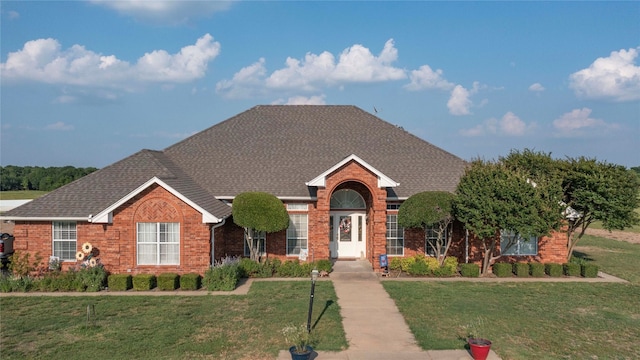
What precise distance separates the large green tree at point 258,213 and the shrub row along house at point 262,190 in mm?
822

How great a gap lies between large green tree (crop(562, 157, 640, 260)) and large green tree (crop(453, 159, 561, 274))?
9.83ft

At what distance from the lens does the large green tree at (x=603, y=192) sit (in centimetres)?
2173

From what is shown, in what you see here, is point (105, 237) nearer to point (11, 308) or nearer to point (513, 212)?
point (11, 308)

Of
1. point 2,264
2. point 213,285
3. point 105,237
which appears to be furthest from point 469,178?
point 2,264

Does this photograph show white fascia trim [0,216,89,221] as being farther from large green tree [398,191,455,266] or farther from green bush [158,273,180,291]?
large green tree [398,191,455,266]

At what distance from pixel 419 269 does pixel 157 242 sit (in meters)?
11.5

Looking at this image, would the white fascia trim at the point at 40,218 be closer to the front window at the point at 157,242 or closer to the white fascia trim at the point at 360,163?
the front window at the point at 157,242

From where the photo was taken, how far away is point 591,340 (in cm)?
1337

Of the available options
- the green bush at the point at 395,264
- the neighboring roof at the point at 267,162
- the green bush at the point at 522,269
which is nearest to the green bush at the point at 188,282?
the neighboring roof at the point at 267,162

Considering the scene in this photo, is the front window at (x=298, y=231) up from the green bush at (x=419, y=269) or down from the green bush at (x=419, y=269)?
up

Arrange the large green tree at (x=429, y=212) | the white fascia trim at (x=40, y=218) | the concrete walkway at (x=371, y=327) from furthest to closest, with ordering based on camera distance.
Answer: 1. the large green tree at (x=429, y=212)
2. the white fascia trim at (x=40, y=218)
3. the concrete walkway at (x=371, y=327)


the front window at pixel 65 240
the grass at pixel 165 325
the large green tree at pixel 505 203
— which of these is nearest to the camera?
the grass at pixel 165 325

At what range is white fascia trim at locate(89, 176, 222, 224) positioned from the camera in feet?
63.2

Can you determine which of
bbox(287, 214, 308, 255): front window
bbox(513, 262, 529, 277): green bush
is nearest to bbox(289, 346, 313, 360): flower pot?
bbox(287, 214, 308, 255): front window
